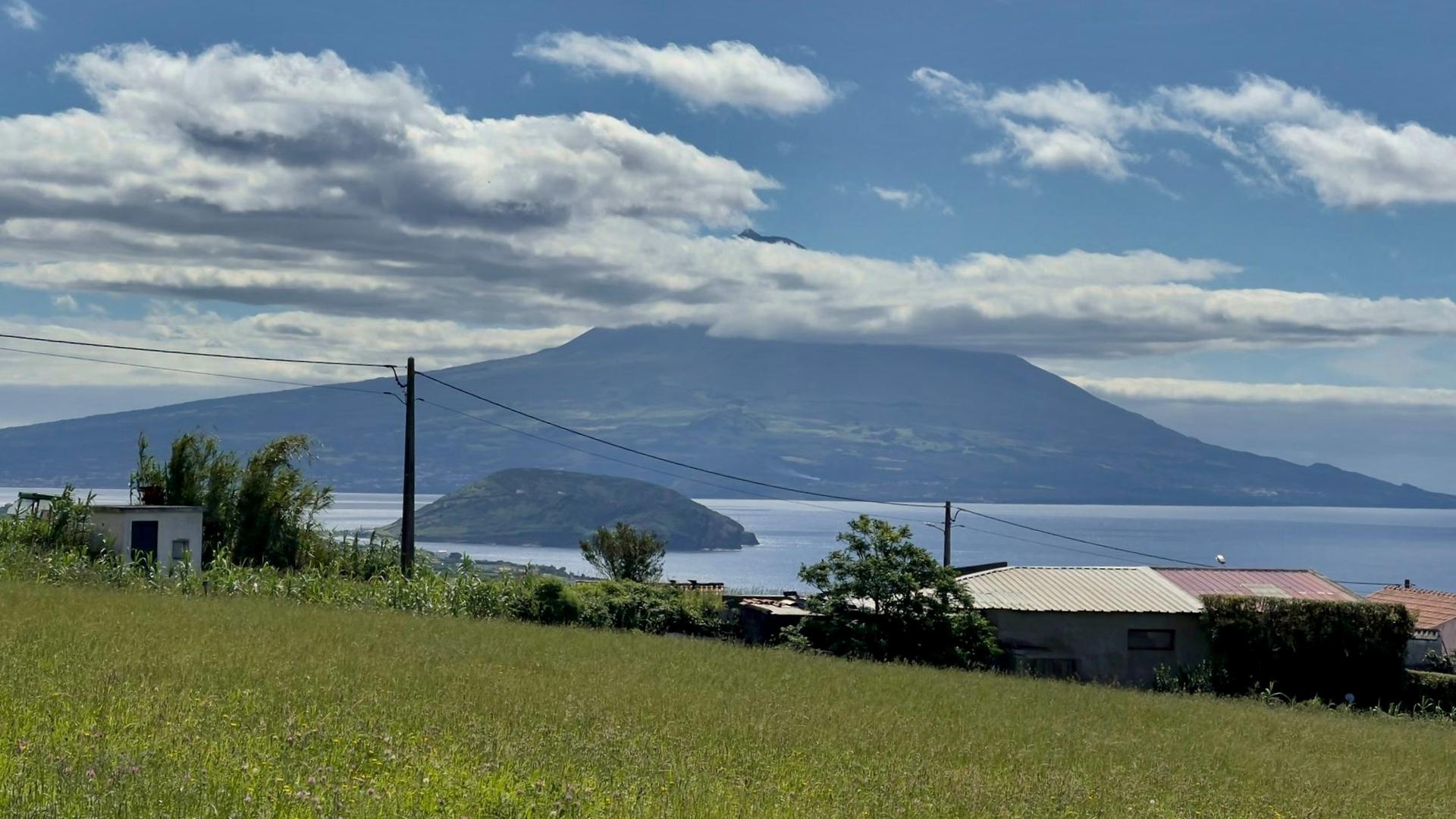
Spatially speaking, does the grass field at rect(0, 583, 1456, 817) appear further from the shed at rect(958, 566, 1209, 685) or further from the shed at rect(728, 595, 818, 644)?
the shed at rect(958, 566, 1209, 685)

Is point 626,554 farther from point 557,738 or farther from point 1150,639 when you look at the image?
point 557,738

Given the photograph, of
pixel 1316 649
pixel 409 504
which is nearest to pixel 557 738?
pixel 409 504

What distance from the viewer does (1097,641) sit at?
40.6 meters

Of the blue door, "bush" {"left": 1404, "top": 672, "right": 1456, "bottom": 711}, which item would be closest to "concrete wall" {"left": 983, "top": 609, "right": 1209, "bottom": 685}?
"bush" {"left": 1404, "top": 672, "right": 1456, "bottom": 711}

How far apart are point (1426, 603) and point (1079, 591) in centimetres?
4189

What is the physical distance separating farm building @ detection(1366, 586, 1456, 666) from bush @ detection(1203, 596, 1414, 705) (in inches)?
870

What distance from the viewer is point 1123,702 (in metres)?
23.4

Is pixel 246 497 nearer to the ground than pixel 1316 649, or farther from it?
farther from it

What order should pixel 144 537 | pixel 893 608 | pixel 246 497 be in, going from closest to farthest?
pixel 893 608
pixel 144 537
pixel 246 497

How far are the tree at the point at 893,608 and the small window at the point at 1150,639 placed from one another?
713 centimetres

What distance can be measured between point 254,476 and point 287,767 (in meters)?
38.0

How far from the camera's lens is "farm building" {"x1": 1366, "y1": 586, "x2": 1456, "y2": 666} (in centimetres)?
6425

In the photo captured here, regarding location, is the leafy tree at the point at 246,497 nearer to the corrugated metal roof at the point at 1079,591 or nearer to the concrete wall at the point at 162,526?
the concrete wall at the point at 162,526

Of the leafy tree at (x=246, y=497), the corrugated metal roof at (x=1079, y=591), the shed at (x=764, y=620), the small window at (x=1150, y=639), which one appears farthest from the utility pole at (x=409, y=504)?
the small window at (x=1150, y=639)
